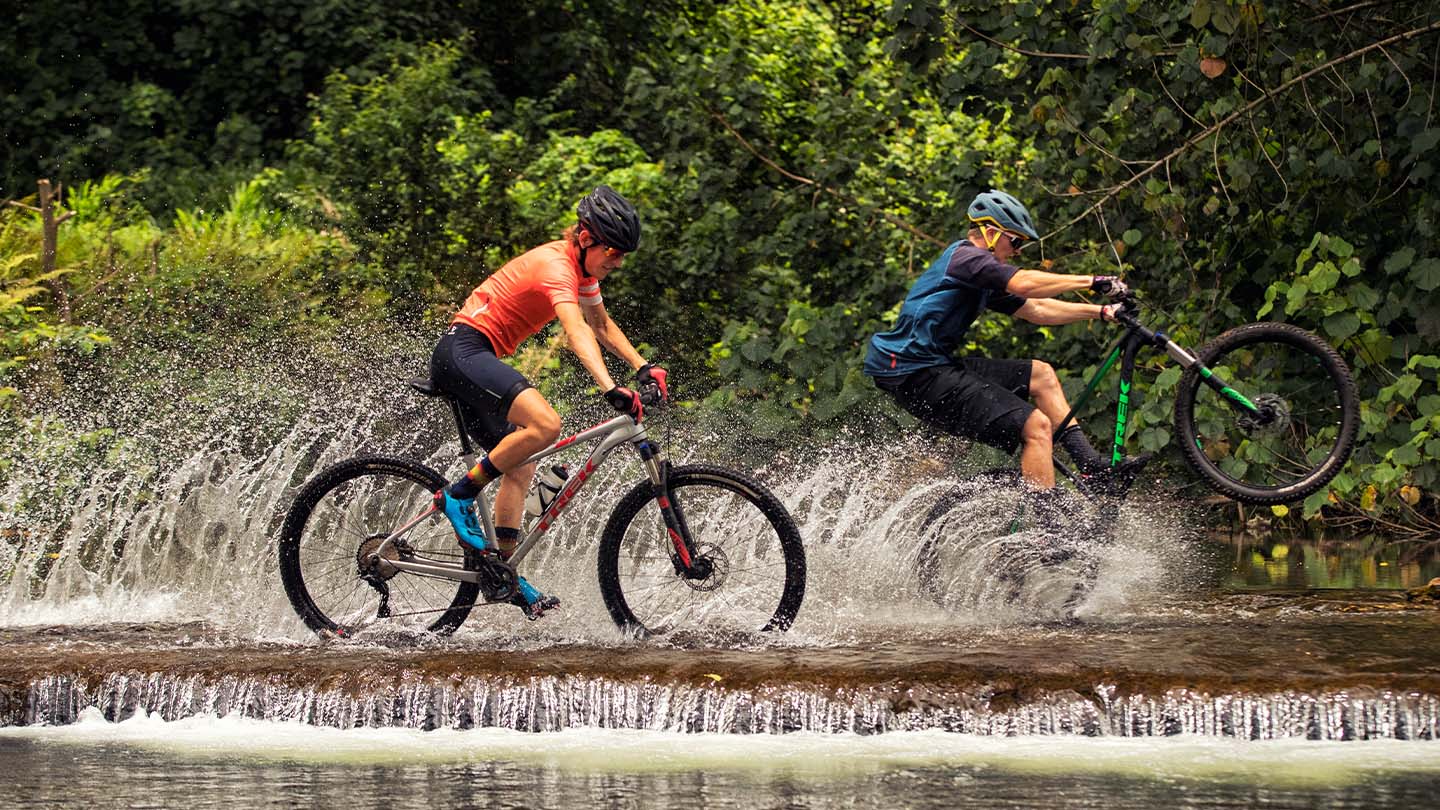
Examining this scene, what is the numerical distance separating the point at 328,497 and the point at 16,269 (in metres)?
7.20

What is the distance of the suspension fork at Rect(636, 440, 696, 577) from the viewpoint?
302 inches

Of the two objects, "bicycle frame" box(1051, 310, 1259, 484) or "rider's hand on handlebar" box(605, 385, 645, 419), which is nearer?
"rider's hand on handlebar" box(605, 385, 645, 419)

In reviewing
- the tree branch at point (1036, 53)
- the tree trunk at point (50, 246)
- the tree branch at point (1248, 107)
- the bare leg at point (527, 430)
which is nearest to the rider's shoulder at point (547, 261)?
the bare leg at point (527, 430)

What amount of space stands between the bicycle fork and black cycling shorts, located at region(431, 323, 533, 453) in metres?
0.60

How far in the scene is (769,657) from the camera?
289 inches

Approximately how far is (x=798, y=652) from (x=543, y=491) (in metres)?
1.34

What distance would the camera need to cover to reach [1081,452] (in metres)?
8.41

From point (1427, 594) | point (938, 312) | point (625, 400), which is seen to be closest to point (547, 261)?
point (625, 400)

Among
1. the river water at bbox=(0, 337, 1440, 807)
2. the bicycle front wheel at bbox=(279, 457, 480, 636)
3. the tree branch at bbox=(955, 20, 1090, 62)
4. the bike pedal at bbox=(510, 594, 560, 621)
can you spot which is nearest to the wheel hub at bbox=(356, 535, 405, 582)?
the bicycle front wheel at bbox=(279, 457, 480, 636)

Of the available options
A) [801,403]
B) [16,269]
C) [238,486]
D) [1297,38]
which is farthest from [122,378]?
[1297,38]

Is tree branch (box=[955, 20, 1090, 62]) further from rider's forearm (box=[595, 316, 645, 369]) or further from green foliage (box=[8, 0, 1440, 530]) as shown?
rider's forearm (box=[595, 316, 645, 369])

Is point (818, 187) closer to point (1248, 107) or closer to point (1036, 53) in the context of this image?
point (1036, 53)

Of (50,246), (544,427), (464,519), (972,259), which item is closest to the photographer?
(544,427)

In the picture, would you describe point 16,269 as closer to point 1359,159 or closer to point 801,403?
point 801,403
